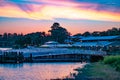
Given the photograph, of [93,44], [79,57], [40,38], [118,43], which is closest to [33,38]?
[40,38]

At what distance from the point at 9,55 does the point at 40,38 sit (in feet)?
320

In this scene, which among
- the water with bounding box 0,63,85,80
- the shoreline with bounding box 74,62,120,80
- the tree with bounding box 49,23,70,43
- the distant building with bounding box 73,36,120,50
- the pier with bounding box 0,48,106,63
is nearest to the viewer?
the shoreline with bounding box 74,62,120,80

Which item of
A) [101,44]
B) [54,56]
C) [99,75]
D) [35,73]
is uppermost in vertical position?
[101,44]

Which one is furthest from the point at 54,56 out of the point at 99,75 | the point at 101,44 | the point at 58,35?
the point at 58,35

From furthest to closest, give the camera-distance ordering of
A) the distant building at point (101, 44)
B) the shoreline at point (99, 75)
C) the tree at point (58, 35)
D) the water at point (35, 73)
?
the tree at point (58, 35) < the distant building at point (101, 44) < the water at point (35, 73) < the shoreline at point (99, 75)

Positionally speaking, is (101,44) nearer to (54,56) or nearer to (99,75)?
(54,56)

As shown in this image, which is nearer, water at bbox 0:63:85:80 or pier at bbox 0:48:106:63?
water at bbox 0:63:85:80

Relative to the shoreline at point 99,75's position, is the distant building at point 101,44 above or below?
above

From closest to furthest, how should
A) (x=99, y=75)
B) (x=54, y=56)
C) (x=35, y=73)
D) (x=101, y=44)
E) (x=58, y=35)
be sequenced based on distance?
1. (x=99, y=75)
2. (x=35, y=73)
3. (x=54, y=56)
4. (x=101, y=44)
5. (x=58, y=35)

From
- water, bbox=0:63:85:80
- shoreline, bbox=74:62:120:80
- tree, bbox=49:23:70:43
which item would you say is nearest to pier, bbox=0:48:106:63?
water, bbox=0:63:85:80

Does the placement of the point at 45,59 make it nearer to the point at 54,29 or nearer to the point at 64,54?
the point at 64,54

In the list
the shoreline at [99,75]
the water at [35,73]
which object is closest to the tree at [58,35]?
the water at [35,73]

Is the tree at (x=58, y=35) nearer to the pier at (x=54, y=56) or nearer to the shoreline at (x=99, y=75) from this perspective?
the pier at (x=54, y=56)

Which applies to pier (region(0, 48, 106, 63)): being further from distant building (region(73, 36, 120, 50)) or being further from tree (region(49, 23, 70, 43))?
tree (region(49, 23, 70, 43))
